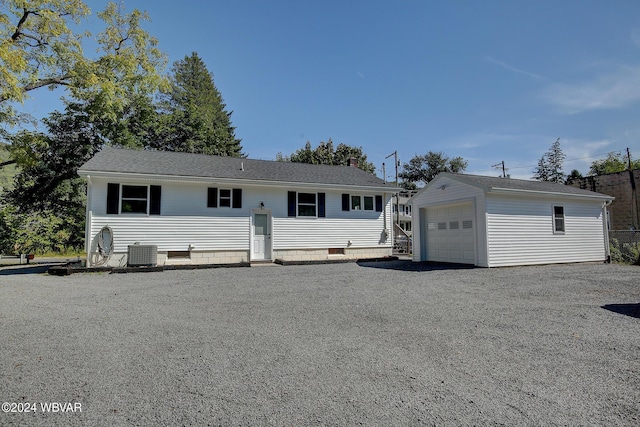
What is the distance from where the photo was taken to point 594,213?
14.6m

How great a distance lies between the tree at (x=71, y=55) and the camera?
1350cm

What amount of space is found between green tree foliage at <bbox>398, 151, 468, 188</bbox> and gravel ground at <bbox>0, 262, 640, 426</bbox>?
50239 millimetres

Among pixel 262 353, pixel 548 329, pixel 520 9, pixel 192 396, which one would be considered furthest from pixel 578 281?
pixel 192 396

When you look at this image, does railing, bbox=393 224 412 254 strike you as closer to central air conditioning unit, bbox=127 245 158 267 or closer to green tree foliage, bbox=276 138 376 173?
central air conditioning unit, bbox=127 245 158 267

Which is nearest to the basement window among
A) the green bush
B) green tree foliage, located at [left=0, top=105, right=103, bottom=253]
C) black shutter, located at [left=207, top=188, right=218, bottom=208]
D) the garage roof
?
black shutter, located at [left=207, top=188, right=218, bottom=208]

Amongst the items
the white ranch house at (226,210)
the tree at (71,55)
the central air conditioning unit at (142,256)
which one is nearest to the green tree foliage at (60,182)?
the tree at (71,55)

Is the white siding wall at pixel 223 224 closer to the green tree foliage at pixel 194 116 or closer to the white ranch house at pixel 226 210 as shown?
the white ranch house at pixel 226 210

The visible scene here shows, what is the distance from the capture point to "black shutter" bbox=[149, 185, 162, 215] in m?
12.6

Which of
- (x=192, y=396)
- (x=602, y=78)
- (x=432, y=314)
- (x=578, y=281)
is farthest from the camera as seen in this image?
(x=602, y=78)

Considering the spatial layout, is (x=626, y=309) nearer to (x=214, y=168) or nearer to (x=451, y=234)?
(x=451, y=234)

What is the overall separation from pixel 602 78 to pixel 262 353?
16.5m

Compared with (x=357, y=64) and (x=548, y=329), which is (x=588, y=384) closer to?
(x=548, y=329)

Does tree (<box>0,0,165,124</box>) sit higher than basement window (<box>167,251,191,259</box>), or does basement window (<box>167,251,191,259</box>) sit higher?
tree (<box>0,0,165,124</box>)

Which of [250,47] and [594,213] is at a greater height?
[250,47]
